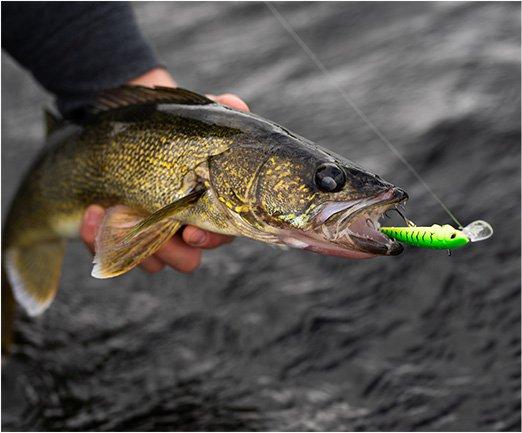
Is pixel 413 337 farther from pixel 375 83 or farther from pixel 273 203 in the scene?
pixel 375 83

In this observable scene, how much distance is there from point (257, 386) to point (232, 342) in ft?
0.94

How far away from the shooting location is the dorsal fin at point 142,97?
2717 millimetres

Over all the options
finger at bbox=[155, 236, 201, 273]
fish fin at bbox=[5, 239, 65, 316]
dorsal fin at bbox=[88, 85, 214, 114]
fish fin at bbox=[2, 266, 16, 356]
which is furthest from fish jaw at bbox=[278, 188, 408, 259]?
fish fin at bbox=[2, 266, 16, 356]

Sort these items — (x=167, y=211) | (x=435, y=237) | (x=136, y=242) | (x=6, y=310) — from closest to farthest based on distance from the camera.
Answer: (x=435, y=237) → (x=167, y=211) → (x=136, y=242) → (x=6, y=310)

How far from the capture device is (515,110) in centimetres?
492

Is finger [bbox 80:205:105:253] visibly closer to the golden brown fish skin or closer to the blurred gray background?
the golden brown fish skin

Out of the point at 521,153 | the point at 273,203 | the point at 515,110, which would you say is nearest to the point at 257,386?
the point at 273,203

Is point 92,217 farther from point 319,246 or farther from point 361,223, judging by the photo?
point 361,223

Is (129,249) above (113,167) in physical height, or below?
below

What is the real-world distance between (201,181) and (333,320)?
1423mm

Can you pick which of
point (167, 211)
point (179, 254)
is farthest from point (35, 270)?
point (167, 211)

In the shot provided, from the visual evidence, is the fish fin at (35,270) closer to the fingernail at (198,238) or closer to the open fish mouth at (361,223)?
the fingernail at (198,238)

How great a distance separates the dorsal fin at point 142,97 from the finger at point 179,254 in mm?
526

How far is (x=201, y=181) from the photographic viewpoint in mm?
2584
